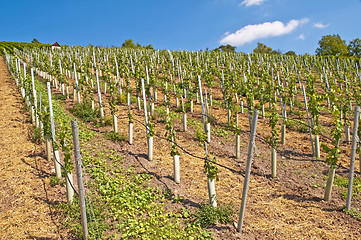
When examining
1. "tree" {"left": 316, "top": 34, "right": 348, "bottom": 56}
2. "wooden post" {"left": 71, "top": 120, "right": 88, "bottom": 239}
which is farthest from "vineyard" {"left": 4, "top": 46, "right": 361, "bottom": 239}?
"tree" {"left": 316, "top": 34, "right": 348, "bottom": 56}

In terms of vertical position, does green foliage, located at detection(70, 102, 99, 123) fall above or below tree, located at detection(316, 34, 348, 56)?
below

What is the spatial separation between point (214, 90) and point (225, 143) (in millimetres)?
8498

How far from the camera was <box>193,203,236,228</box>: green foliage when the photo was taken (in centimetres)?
422

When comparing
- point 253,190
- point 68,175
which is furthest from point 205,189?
point 68,175

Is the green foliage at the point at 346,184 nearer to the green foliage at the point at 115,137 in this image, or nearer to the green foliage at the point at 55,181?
the green foliage at the point at 115,137

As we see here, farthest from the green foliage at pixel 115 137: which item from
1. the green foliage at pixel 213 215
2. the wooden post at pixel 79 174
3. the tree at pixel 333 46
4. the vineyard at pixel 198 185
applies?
the tree at pixel 333 46

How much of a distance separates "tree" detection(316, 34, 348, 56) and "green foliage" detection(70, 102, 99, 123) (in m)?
49.4

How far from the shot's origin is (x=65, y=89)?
1253cm

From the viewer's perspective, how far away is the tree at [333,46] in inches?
1764

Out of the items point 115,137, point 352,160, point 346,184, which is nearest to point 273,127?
point 346,184

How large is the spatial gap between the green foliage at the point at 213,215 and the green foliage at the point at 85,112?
611 centimetres

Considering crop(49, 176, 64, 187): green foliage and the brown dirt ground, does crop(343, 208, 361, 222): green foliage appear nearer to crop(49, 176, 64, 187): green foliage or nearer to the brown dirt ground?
the brown dirt ground

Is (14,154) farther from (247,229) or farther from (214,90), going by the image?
(214,90)

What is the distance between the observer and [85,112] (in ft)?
30.6
